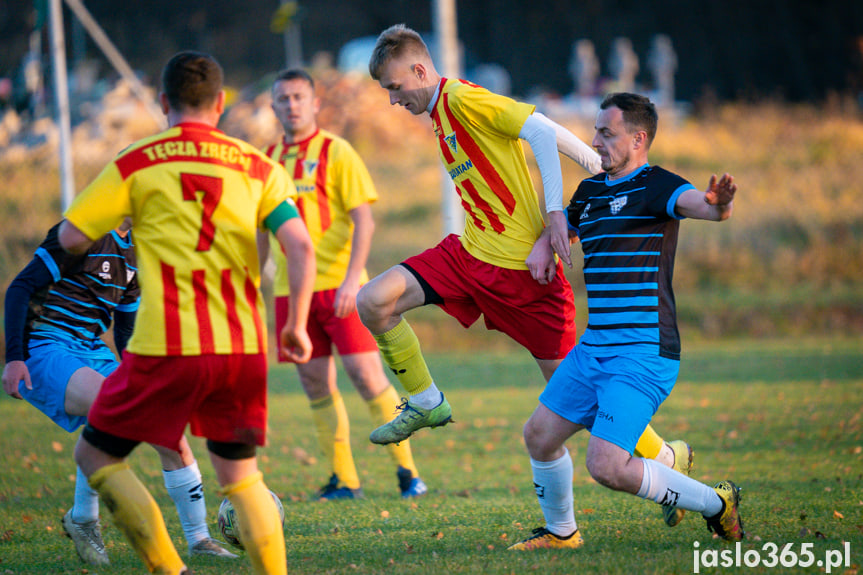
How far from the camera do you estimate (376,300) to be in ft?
14.8

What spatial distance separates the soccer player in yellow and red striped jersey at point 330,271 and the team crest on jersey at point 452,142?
1344 mm

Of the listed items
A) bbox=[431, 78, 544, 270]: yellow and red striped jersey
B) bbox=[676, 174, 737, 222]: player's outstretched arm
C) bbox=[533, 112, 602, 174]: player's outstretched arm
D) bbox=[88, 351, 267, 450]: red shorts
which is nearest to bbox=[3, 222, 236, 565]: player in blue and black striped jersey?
bbox=[88, 351, 267, 450]: red shorts

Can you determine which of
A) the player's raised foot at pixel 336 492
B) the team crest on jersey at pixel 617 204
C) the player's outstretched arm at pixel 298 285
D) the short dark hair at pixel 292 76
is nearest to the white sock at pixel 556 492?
the team crest on jersey at pixel 617 204

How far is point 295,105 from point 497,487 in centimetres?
305

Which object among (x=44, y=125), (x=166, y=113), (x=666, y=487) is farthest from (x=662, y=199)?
(x=44, y=125)

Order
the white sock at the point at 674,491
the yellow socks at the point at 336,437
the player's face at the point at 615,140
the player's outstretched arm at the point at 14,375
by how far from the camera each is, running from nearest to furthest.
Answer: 1. the player's outstretched arm at the point at 14,375
2. the white sock at the point at 674,491
3. the player's face at the point at 615,140
4. the yellow socks at the point at 336,437

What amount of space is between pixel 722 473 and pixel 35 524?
15.2ft

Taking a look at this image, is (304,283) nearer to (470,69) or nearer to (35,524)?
(35,524)

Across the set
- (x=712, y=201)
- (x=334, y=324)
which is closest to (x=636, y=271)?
(x=712, y=201)

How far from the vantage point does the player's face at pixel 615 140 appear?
13.7 ft

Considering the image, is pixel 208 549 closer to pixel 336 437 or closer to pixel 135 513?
pixel 135 513

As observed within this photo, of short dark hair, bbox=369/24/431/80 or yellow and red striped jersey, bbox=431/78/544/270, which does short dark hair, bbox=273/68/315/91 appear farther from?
yellow and red striped jersey, bbox=431/78/544/270

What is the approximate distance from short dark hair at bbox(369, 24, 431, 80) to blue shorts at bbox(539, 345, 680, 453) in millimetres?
1786

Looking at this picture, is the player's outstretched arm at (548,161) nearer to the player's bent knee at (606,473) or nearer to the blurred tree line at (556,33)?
the player's bent knee at (606,473)
